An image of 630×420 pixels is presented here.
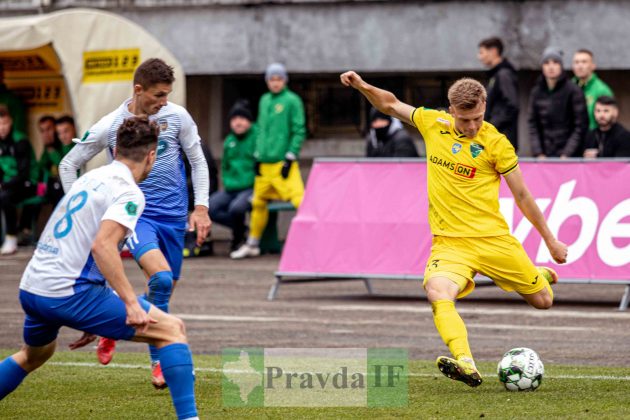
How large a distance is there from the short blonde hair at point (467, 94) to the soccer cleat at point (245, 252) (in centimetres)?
1065

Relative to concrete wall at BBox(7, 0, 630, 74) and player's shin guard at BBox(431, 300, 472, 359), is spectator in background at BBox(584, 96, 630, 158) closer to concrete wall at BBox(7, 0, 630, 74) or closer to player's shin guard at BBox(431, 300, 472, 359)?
concrete wall at BBox(7, 0, 630, 74)

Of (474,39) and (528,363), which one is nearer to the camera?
(528,363)

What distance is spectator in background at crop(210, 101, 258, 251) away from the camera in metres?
19.4

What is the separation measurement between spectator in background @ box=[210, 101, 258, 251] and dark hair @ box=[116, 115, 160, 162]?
40.4 feet

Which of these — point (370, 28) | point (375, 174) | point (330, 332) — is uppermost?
point (370, 28)

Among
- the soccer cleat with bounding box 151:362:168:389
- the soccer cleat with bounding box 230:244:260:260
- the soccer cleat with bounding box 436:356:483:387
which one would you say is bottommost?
the soccer cleat with bounding box 230:244:260:260

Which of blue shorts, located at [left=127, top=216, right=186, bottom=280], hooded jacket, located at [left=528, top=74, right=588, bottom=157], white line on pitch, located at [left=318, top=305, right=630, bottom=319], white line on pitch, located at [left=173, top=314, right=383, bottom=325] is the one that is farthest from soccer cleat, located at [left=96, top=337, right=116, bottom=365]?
hooded jacket, located at [left=528, top=74, right=588, bottom=157]

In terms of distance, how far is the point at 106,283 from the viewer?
279 inches

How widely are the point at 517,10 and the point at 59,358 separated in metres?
11.2

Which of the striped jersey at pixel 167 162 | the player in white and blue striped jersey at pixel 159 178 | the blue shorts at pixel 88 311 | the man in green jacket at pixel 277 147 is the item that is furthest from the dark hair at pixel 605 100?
the blue shorts at pixel 88 311

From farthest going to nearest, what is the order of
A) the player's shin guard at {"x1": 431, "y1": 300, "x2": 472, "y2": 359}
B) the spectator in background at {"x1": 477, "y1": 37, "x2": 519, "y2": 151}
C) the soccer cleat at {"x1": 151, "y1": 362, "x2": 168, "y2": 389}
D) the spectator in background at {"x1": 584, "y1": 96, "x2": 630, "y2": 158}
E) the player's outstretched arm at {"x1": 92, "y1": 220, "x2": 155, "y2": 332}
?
the spectator in background at {"x1": 477, "y1": 37, "x2": 519, "y2": 151} → the spectator in background at {"x1": 584, "y1": 96, "x2": 630, "y2": 158} → the soccer cleat at {"x1": 151, "y1": 362, "x2": 168, "y2": 389} → the player's shin guard at {"x1": 431, "y1": 300, "x2": 472, "y2": 359} → the player's outstretched arm at {"x1": 92, "y1": 220, "x2": 155, "y2": 332}

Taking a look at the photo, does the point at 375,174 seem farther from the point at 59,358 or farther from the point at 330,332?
the point at 59,358

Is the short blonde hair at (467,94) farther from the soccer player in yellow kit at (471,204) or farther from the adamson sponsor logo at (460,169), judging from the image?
the adamson sponsor logo at (460,169)

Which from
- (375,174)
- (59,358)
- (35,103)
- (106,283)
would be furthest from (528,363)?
(35,103)
